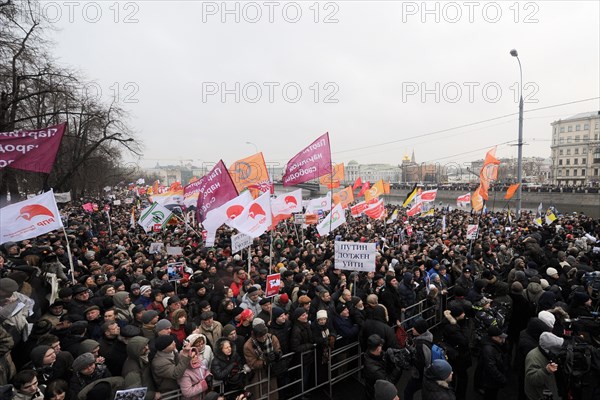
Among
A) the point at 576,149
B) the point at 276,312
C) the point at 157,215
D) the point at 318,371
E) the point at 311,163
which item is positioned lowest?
the point at 318,371

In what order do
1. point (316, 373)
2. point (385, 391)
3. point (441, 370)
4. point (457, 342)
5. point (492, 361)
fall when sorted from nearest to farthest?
point (385, 391)
point (441, 370)
point (492, 361)
point (457, 342)
point (316, 373)

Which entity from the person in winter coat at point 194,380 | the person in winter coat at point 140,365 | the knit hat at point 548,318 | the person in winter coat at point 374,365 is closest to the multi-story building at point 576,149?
the knit hat at point 548,318

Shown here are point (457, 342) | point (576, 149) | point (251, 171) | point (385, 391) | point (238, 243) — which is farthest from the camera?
point (576, 149)

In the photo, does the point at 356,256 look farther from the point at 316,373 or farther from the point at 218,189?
the point at 218,189

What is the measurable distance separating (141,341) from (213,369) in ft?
2.87

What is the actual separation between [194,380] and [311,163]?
7.67m

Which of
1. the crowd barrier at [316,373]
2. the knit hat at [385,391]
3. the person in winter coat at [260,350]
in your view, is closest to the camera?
the knit hat at [385,391]

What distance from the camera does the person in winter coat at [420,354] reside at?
13.6 feet

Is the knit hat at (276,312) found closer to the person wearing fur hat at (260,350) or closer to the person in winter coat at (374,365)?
the person wearing fur hat at (260,350)

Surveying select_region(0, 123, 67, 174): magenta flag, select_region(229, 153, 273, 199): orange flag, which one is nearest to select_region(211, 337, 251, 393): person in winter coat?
select_region(0, 123, 67, 174): magenta flag

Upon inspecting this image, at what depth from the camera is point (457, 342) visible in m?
4.68

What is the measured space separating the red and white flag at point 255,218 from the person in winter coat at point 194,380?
3.74 meters

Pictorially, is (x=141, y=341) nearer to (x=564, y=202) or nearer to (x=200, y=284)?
(x=200, y=284)

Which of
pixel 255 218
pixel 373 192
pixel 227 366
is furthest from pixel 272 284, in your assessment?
pixel 373 192
